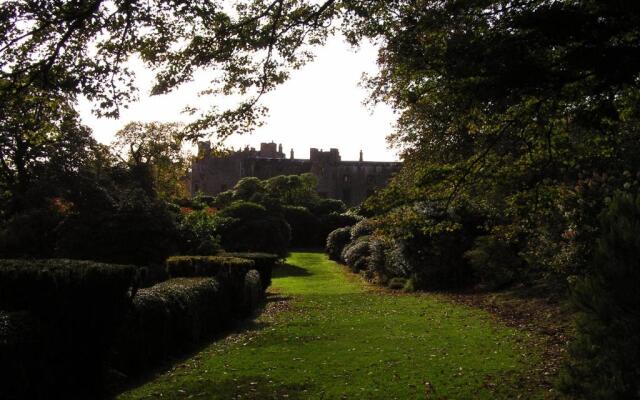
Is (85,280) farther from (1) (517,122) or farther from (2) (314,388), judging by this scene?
(1) (517,122)

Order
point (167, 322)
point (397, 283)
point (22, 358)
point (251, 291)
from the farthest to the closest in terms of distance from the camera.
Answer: point (397, 283)
point (251, 291)
point (167, 322)
point (22, 358)

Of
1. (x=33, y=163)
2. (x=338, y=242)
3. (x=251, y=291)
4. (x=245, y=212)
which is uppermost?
(x=33, y=163)

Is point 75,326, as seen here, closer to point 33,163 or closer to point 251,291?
point 251,291

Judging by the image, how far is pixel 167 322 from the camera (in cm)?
959

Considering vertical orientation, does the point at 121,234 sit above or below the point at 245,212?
below

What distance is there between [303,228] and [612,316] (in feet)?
148

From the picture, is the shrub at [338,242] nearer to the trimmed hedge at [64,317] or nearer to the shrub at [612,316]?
the trimmed hedge at [64,317]

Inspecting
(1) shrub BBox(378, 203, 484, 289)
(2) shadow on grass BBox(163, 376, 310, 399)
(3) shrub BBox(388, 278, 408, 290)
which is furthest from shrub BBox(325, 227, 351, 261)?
(2) shadow on grass BBox(163, 376, 310, 399)

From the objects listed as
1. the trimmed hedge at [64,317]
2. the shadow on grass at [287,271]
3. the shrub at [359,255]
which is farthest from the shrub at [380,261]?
the trimmed hedge at [64,317]

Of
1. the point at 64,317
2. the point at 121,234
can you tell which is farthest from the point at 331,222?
the point at 64,317

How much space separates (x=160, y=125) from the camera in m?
49.6

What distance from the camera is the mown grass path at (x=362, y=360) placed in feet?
24.2

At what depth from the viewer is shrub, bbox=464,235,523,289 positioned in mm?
16953

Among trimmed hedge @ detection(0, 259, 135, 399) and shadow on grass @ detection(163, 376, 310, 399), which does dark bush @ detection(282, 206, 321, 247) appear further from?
trimmed hedge @ detection(0, 259, 135, 399)
